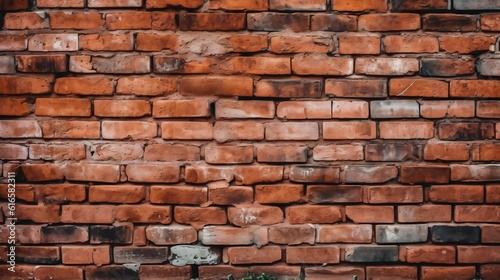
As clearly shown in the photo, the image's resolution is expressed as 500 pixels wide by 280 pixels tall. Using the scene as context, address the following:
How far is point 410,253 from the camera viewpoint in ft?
6.28

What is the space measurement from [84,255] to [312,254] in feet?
3.09

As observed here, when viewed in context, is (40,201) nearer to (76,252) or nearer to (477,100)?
(76,252)

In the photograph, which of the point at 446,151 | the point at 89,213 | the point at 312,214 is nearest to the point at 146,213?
the point at 89,213

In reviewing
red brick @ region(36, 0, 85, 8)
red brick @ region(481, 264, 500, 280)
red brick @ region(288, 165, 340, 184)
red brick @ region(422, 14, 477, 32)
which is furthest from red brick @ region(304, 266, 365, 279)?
red brick @ region(36, 0, 85, 8)

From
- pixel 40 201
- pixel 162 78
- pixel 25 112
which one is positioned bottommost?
pixel 40 201

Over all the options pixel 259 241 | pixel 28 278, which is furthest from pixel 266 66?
pixel 28 278

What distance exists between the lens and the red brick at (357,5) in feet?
6.24

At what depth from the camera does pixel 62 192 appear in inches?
75.4

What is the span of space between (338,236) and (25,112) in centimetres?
139

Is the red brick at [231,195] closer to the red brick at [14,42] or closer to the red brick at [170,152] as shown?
the red brick at [170,152]

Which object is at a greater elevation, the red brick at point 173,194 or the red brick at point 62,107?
the red brick at point 62,107

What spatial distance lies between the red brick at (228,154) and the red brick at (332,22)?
0.57 meters

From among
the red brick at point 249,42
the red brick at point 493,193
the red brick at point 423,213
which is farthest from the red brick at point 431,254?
the red brick at point 249,42

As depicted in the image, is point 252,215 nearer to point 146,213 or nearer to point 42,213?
point 146,213
